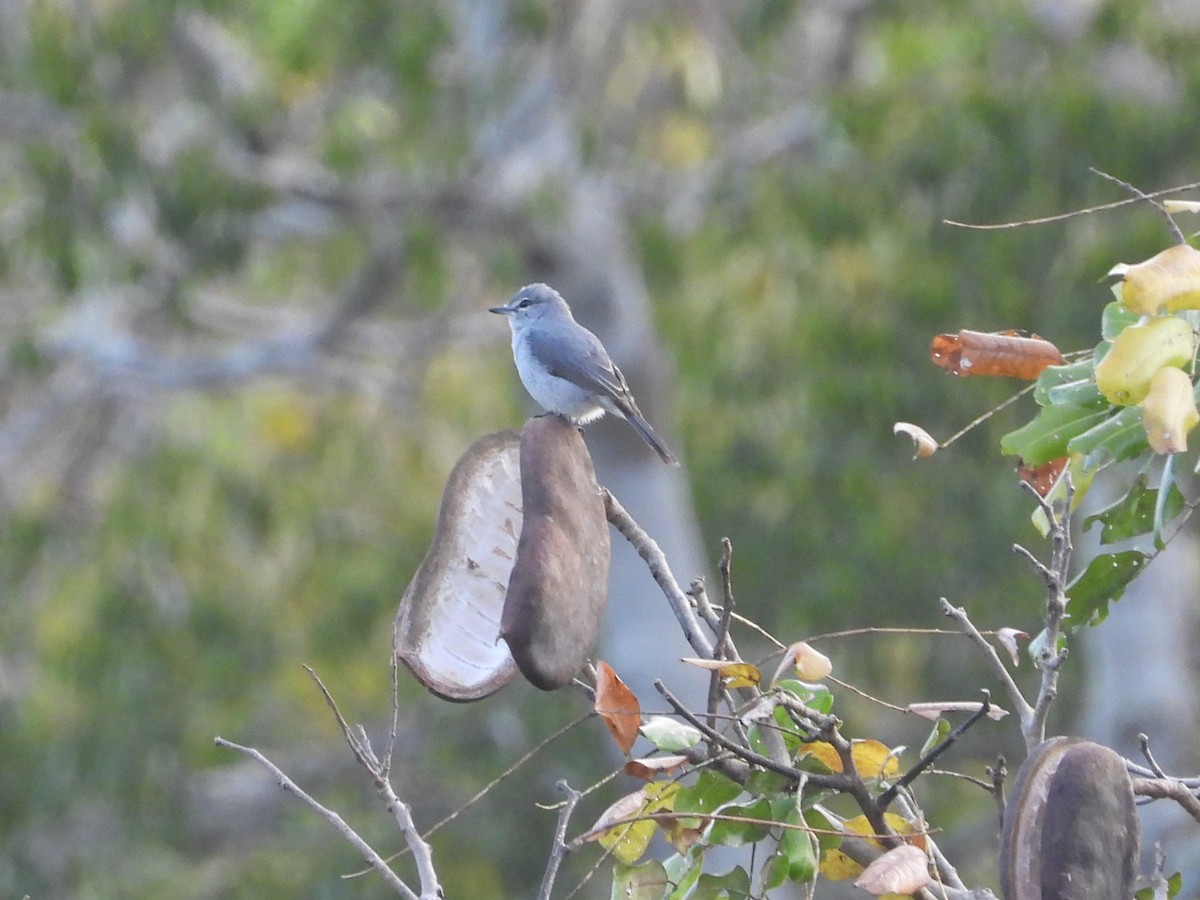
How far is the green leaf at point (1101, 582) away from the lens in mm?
2857

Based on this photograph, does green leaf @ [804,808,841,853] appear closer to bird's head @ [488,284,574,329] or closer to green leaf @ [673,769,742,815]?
green leaf @ [673,769,742,815]

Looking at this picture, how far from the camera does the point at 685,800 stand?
8.00 feet

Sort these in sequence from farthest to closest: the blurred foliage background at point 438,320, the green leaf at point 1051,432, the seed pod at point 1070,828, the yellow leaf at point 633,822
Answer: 1. the blurred foliage background at point 438,320
2. the green leaf at point 1051,432
3. the yellow leaf at point 633,822
4. the seed pod at point 1070,828

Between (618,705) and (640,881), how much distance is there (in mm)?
317

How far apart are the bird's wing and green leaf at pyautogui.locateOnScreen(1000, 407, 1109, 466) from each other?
2440 mm

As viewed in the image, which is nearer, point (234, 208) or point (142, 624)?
point (234, 208)

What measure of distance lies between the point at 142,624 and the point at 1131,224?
249 inches

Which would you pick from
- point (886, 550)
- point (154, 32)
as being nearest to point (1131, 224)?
point (886, 550)

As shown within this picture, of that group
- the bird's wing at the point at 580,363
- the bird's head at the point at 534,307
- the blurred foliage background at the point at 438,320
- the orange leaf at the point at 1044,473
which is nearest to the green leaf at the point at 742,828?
the orange leaf at the point at 1044,473

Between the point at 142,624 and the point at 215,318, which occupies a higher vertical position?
the point at 215,318

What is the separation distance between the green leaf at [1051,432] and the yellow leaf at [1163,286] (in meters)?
0.39

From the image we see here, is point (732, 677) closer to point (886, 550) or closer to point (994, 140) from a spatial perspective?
point (994, 140)

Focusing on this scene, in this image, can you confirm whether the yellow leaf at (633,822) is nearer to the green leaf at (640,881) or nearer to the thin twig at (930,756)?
the green leaf at (640,881)

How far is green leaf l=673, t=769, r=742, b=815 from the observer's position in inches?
96.3
